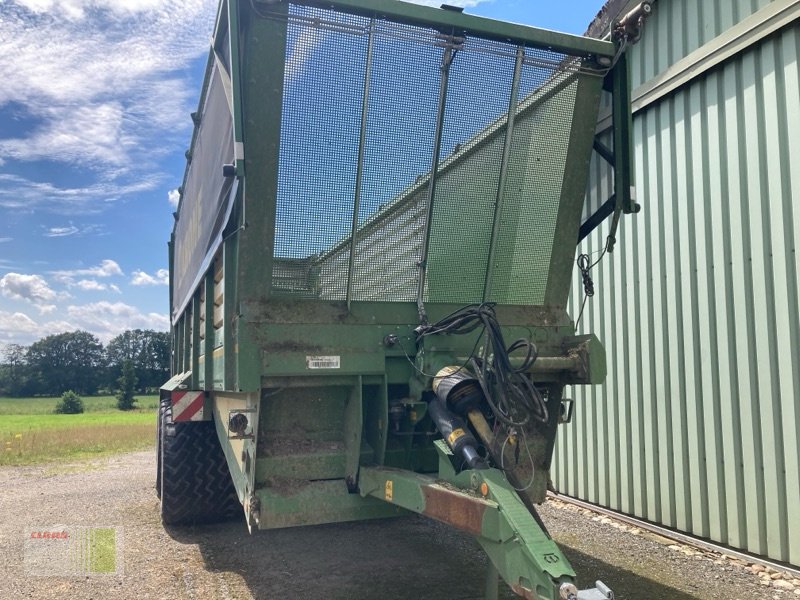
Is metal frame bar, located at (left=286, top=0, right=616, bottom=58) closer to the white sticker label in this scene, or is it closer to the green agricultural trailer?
the green agricultural trailer

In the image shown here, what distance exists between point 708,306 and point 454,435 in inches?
127

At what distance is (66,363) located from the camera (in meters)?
70.1

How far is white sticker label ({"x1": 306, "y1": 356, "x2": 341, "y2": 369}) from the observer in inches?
141

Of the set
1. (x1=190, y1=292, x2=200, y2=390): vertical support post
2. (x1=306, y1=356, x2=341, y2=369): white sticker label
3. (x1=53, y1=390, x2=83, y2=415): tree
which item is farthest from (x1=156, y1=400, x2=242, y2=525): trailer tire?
(x1=53, y1=390, x2=83, y2=415): tree

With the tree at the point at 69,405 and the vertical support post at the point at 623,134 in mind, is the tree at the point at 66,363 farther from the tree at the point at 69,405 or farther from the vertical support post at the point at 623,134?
the vertical support post at the point at 623,134

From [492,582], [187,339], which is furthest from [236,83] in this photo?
[187,339]

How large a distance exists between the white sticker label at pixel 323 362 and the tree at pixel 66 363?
232 feet

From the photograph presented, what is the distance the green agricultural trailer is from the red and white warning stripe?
1194mm

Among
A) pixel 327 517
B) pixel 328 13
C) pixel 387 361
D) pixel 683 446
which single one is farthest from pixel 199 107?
A: pixel 683 446

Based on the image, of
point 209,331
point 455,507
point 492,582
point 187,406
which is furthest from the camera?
point 187,406

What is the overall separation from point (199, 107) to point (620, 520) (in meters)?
5.66

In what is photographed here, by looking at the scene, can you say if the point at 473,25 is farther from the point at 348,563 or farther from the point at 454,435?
the point at 348,563

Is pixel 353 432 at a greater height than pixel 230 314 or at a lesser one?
lesser

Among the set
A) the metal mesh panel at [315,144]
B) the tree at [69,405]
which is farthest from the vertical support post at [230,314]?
the tree at [69,405]
